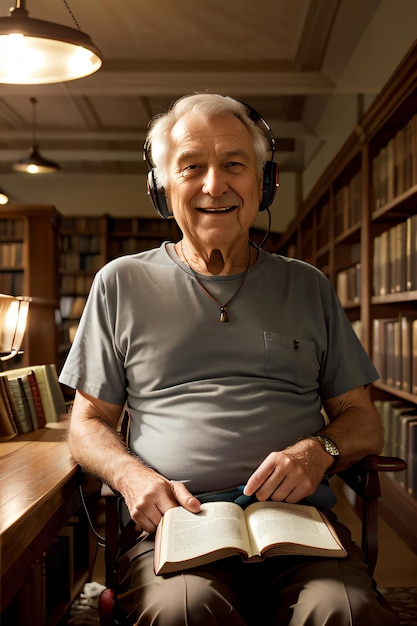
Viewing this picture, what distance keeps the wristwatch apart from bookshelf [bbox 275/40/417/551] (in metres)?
1.31

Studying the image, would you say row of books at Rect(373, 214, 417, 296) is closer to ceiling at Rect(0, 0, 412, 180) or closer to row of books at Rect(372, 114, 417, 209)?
row of books at Rect(372, 114, 417, 209)

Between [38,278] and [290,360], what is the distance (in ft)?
12.1

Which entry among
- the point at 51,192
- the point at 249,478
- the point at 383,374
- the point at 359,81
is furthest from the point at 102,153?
the point at 249,478

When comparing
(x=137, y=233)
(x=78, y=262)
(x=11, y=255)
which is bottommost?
(x=11, y=255)

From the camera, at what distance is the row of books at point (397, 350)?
104 inches

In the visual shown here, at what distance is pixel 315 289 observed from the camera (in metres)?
1.53

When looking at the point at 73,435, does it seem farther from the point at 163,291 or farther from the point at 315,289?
the point at 315,289

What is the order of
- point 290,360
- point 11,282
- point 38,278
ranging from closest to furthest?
point 290,360
point 38,278
point 11,282

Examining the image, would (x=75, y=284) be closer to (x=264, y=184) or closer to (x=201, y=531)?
(x=264, y=184)

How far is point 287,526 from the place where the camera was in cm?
110

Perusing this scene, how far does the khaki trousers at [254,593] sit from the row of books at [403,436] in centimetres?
150

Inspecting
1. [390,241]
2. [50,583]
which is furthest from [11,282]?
[50,583]

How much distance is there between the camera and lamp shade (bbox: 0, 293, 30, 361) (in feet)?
5.99

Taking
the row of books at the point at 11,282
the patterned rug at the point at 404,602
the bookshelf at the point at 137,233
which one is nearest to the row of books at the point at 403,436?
the patterned rug at the point at 404,602
